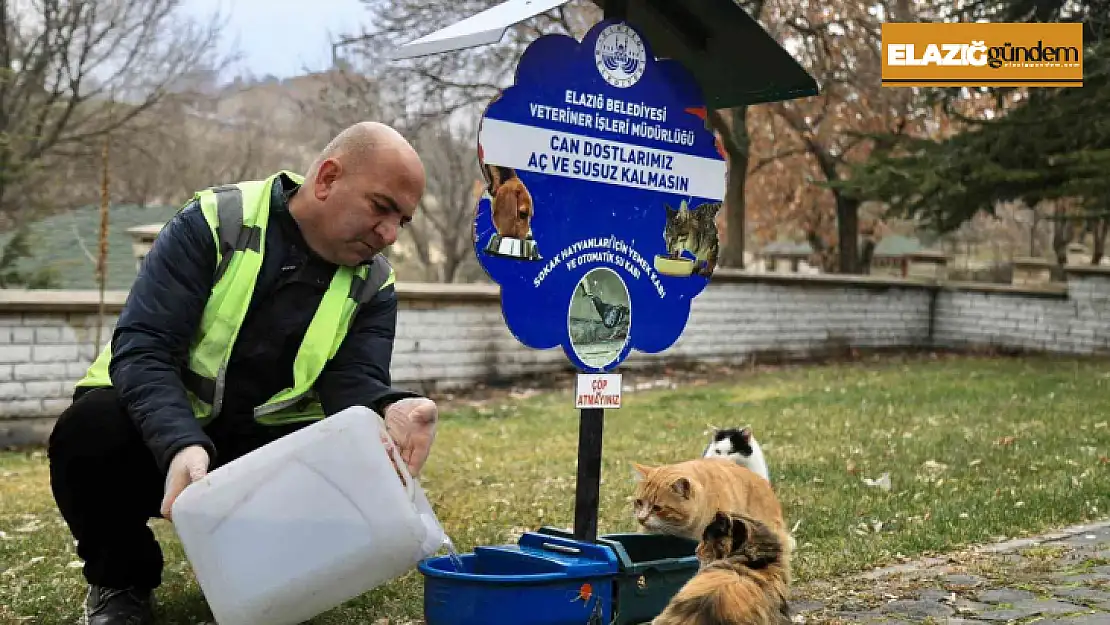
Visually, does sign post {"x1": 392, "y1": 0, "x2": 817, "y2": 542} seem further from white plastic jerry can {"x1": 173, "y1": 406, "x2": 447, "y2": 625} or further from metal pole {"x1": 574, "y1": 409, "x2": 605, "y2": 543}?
white plastic jerry can {"x1": 173, "y1": 406, "x2": 447, "y2": 625}

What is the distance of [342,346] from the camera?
3.42m

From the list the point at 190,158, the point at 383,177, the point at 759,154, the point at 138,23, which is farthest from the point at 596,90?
the point at 190,158

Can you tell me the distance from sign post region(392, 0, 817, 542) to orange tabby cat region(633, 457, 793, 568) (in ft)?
0.70

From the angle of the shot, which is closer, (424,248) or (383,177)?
(383,177)

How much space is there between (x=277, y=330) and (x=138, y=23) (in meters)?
22.8

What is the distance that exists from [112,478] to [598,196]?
1.79 metres

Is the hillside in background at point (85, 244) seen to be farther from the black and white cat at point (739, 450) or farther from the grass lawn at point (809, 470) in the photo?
the black and white cat at point (739, 450)

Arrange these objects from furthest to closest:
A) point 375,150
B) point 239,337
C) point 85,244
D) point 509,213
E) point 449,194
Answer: point 449,194
point 85,244
point 509,213
point 239,337
point 375,150

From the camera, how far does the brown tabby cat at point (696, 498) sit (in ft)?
11.9

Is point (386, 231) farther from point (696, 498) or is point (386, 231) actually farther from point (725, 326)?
point (725, 326)

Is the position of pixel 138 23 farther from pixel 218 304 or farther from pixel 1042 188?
pixel 218 304

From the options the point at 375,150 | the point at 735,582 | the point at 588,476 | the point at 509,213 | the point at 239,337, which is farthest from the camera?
the point at 588,476

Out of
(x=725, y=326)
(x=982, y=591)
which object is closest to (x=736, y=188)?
(x=725, y=326)

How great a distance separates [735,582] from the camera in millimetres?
2818
